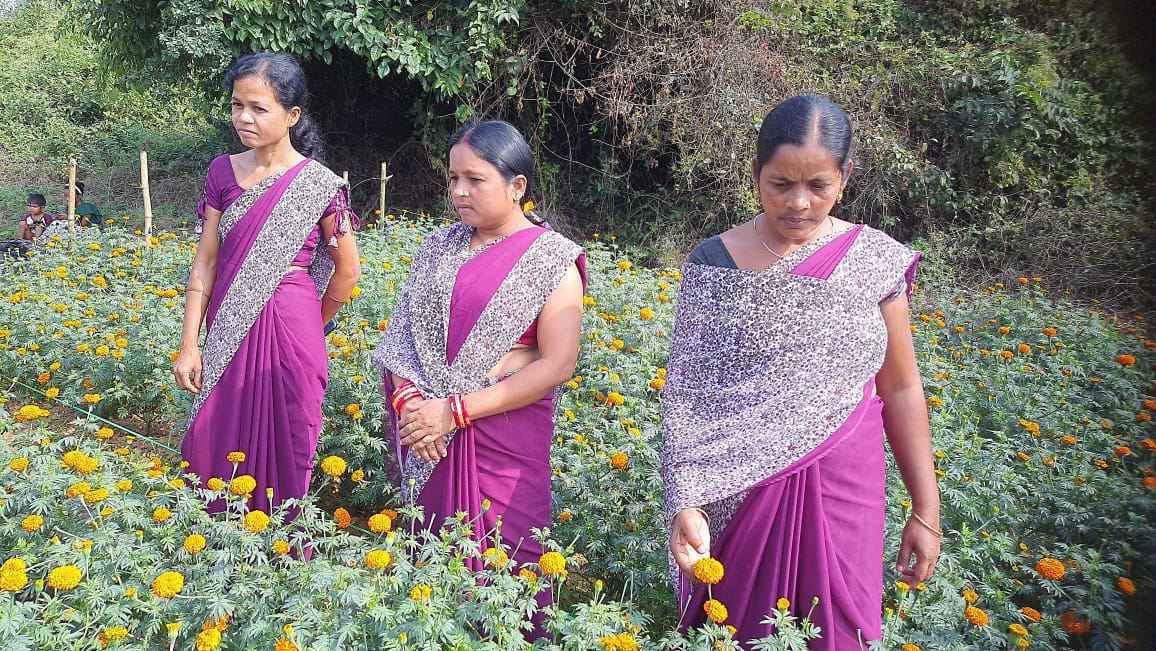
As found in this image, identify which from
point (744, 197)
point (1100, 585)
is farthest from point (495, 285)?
point (744, 197)

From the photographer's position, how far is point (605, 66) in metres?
8.50

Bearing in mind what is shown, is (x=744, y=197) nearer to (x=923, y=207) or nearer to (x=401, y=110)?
(x=923, y=207)

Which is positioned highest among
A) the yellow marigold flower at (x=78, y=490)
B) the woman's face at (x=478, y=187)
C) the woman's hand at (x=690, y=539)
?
the woman's face at (x=478, y=187)

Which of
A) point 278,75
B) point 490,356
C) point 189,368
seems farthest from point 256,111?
point 490,356

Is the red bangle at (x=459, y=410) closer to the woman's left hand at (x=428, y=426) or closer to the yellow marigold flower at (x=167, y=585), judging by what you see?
the woman's left hand at (x=428, y=426)

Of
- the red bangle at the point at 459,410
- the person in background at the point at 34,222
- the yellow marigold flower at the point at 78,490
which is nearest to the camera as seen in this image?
the yellow marigold flower at the point at 78,490

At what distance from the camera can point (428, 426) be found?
2078mm

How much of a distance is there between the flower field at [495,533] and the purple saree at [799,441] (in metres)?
0.11

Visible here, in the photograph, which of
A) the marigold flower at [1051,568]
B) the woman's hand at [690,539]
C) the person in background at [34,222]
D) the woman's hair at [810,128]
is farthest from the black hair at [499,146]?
the person in background at [34,222]

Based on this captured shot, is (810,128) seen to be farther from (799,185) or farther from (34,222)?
(34,222)

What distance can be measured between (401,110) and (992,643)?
8986 mm

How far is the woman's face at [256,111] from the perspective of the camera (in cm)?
254

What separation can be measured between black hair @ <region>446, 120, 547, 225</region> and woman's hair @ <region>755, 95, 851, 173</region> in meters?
0.73

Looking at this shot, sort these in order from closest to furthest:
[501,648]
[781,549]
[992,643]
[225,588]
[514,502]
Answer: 1. [501,648]
2. [781,549]
3. [225,588]
4. [992,643]
5. [514,502]
